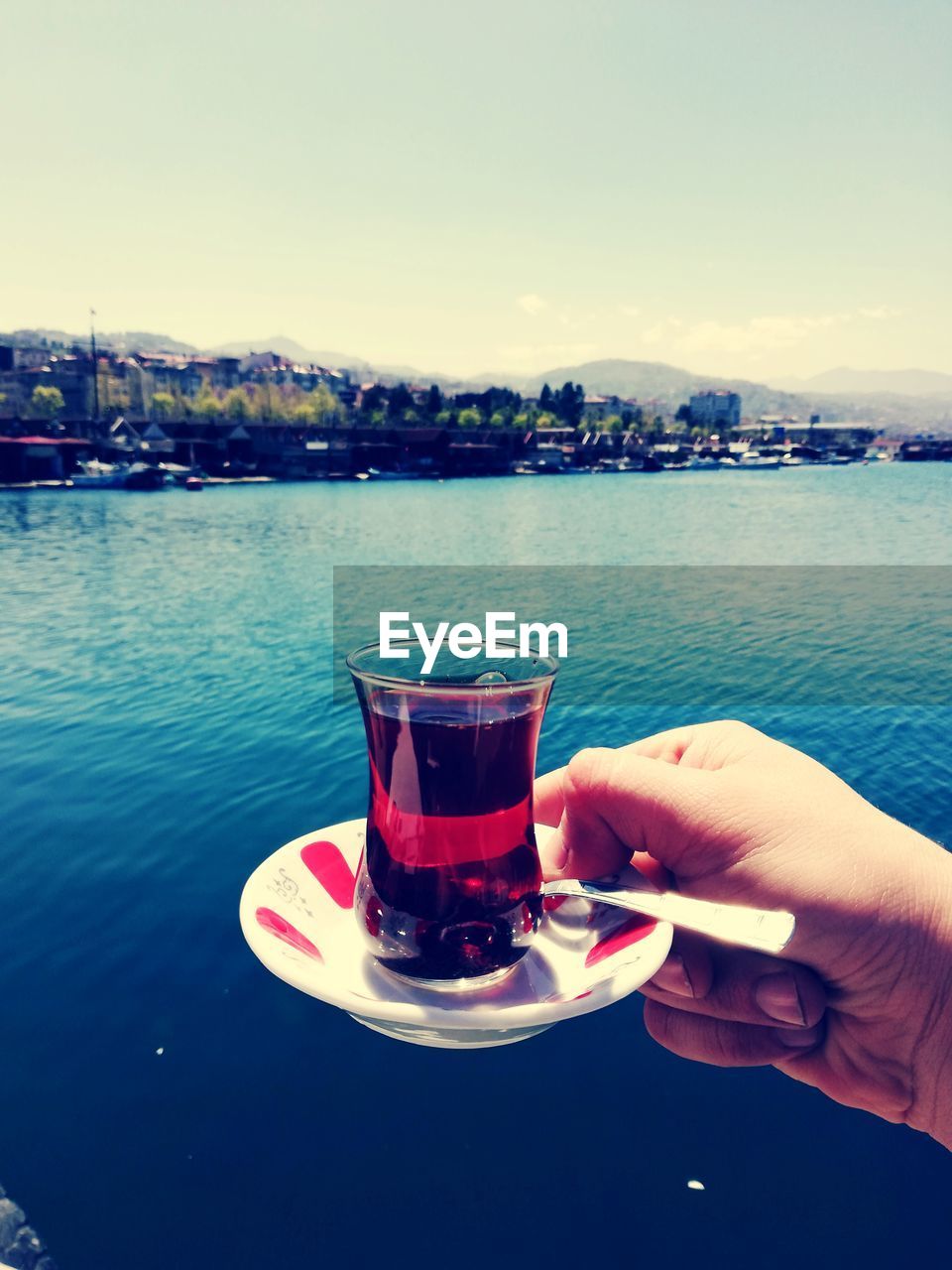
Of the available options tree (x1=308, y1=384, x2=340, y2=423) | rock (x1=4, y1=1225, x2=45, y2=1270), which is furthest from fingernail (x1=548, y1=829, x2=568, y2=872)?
tree (x1=308, y1=384, x2=340, y2=423)

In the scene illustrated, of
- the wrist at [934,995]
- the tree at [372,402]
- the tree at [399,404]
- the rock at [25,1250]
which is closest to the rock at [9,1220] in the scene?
the rock at [25,1250]

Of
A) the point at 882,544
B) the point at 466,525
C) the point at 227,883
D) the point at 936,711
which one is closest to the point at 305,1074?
the point at 227,883

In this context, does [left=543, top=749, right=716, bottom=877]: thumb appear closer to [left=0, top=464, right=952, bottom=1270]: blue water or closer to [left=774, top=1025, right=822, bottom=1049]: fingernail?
[left=774, top=1025, right=822, bottom=1049]: fingernail

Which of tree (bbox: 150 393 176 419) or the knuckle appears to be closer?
the knuckle

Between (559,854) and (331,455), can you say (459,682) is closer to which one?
(559,854)

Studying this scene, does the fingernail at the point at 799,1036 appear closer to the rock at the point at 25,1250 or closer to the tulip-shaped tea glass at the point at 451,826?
the tulip-shaped tea glass at the point at 451,826
